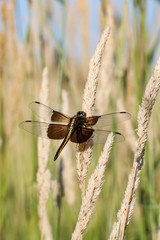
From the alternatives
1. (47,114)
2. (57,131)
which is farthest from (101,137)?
(47,114)

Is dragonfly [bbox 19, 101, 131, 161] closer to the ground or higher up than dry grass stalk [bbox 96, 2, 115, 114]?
closer to the ground

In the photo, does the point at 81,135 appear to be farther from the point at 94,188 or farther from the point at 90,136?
the point at 94,188

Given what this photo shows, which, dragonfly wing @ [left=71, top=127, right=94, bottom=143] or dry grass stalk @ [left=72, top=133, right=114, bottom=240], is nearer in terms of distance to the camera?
dry grass stalk @ [left=72, top=133, right=114, bottom=240]

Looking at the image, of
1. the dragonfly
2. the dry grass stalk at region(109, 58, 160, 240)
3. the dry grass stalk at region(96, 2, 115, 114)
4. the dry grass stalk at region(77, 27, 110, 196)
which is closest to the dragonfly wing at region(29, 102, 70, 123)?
the dragonfly

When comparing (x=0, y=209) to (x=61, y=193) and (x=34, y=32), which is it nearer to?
(x=61, y=193)

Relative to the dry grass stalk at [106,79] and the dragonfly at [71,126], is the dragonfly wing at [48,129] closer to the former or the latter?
the dragonfly at [71,126]

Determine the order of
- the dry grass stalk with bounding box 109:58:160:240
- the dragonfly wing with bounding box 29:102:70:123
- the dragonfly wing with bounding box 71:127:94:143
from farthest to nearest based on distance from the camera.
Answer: the dragonfly wing with bounding box 29:102:70:123, the dragonfly wing with bounding box 71:127:94:143, the dry grass stalk with bounding box 109:58:160:240

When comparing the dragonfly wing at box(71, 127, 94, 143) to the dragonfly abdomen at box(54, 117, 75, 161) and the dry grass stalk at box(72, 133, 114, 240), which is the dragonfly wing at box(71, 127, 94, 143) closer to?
the dragonfly abdomen at box(54, 117, 75, 161)

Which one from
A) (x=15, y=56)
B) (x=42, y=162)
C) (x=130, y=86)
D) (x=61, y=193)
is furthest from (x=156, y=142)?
(x=15, y=56)
